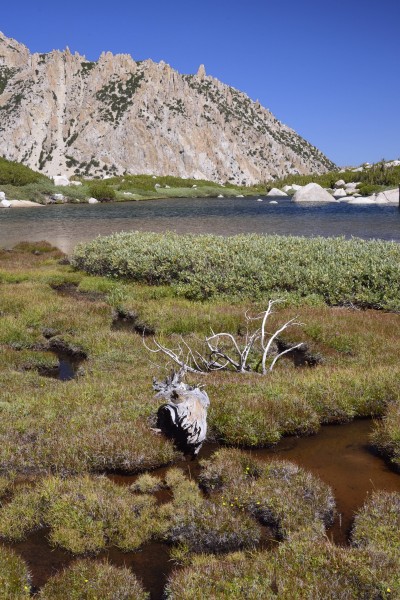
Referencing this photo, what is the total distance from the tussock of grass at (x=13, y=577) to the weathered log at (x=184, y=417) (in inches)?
137

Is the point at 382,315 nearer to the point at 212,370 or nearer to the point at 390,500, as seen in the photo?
the point at 212,370

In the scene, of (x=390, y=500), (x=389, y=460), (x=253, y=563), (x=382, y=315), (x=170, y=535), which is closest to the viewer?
(x=253, y=563)

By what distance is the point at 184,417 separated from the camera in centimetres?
895

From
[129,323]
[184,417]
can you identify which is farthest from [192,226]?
[184,417]

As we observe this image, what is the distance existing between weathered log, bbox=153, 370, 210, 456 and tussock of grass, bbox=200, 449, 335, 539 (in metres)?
0.57

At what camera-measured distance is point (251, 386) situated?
11.2m

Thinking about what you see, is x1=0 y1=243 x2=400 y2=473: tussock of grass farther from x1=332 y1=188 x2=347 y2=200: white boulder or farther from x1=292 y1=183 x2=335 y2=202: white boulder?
x1=332 y1=188 x2=347 y2=200: white boulder

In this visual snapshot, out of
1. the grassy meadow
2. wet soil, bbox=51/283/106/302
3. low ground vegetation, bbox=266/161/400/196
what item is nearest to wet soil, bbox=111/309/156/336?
the grassy meadow

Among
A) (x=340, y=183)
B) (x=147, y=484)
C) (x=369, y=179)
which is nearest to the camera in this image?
(x=147, y=484)

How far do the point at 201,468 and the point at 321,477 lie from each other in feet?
6.86

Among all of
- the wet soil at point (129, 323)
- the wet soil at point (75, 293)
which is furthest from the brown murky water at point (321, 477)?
the wet soil at point (75, 293)

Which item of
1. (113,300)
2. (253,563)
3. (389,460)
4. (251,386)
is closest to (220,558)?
(253,563)

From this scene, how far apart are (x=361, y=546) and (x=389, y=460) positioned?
113 inches

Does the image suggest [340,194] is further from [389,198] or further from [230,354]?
[230,354]
